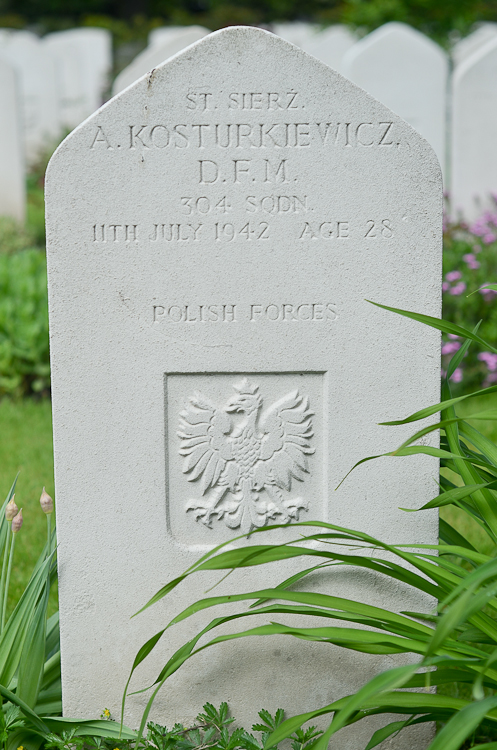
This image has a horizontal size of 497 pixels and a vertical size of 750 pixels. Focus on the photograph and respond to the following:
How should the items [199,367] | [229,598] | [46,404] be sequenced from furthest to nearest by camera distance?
[46,404] < [199,367] < [229,598]

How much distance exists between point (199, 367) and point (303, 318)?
291 millimetres

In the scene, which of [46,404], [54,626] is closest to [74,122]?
[46,404]

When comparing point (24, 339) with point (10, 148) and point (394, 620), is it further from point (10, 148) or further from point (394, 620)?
point (10, 148)

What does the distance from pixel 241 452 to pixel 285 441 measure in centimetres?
12

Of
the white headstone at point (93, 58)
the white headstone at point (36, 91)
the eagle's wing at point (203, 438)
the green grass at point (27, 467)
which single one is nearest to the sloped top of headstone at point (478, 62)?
the green grass at point (27, 467)

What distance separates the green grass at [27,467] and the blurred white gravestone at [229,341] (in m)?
0.94

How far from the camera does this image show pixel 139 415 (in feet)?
6.47

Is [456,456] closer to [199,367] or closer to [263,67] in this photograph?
[199,367]

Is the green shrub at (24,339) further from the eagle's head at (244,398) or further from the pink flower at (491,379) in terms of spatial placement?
the eagle's head at (244,398)

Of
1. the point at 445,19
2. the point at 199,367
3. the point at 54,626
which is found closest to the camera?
the point at 199,367

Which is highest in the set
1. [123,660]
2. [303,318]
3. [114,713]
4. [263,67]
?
[263,67]

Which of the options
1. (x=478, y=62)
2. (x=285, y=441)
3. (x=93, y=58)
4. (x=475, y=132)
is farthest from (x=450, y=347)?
(x=93, y=58)

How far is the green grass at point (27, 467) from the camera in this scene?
3059 mm

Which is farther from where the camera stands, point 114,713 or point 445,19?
point 445,19
